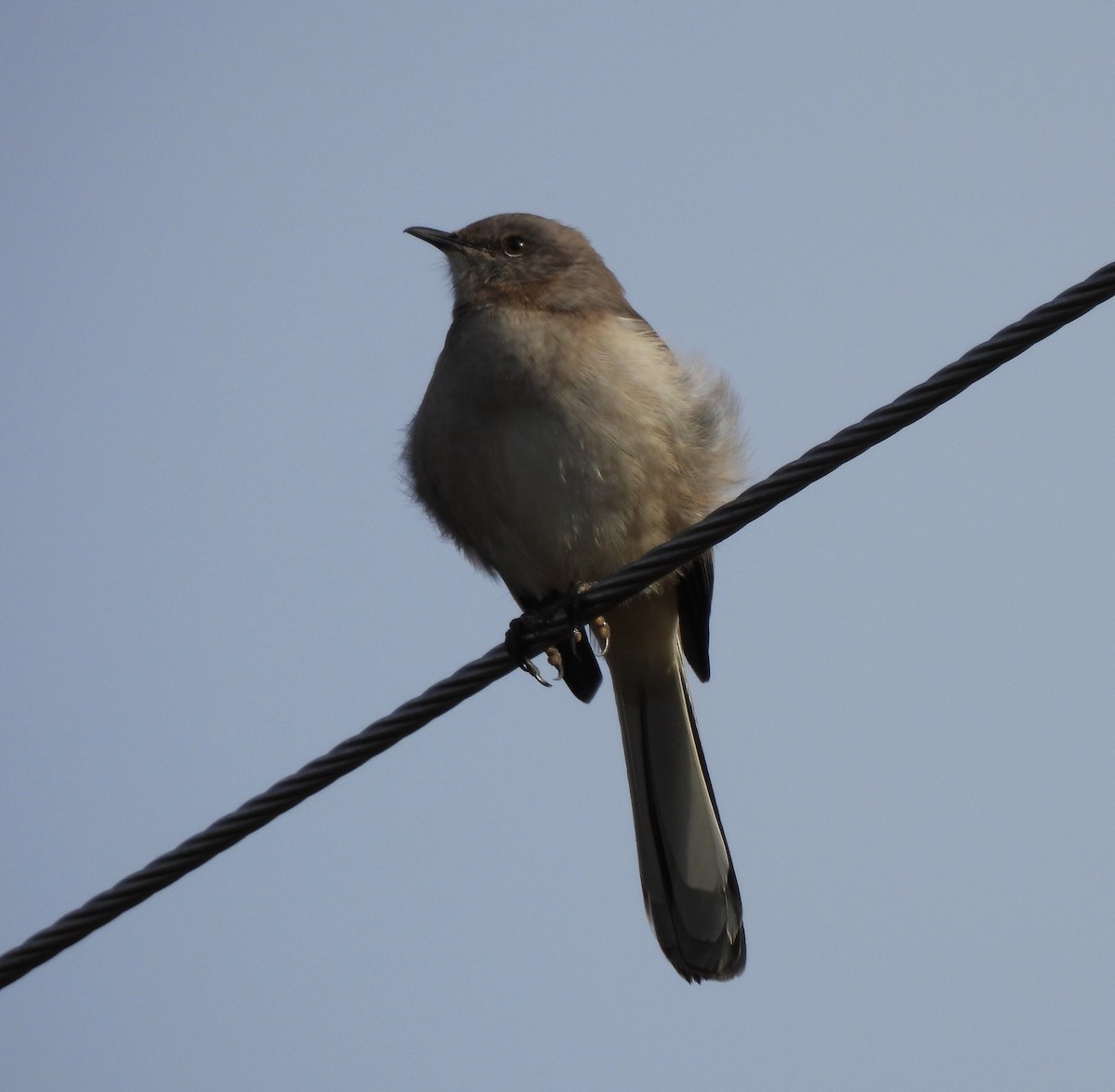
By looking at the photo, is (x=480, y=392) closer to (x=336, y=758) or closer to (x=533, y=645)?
(x=533, y=645)

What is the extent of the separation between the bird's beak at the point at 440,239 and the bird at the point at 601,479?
0.05 feet

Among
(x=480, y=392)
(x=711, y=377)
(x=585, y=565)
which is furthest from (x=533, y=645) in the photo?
(x=711, y=377)

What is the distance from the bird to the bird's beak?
16 millimetres

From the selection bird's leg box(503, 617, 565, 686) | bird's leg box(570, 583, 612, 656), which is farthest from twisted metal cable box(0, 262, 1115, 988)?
bird's leg box(570, 583, 612, 656)

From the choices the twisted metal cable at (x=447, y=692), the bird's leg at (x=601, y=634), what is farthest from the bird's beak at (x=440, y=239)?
the twisted metal cable at (x=447, y=692)

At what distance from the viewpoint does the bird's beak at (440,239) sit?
6.24m

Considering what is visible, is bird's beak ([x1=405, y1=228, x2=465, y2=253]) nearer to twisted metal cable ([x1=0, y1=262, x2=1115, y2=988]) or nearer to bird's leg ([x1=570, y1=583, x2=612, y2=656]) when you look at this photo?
bird's leg ([x1=570, y1=583, x2=612, y2=656])

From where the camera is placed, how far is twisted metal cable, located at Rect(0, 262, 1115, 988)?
3.19 meters

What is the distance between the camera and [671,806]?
224 inches

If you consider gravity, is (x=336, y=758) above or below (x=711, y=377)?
below

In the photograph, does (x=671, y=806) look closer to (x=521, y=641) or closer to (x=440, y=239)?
(x=521, y=641)

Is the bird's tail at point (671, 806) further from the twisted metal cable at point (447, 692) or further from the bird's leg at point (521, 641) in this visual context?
the twisted metal cable at point (447, 692)

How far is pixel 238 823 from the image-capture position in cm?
337

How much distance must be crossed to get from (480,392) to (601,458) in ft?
1.79
